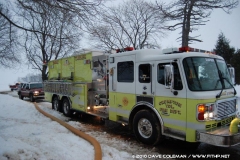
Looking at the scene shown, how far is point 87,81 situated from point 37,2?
375cm

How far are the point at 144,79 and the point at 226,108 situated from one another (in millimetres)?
2273

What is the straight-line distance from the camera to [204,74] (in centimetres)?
507

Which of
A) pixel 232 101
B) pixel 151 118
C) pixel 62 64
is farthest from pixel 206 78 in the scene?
pixel 62 64

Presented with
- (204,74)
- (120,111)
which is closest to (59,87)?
(120,111)

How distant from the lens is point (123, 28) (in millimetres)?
21578

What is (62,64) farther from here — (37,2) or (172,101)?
(172,101)

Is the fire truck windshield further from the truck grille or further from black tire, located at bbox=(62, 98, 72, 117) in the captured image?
black tire, located at bbox=(62, 98, 72, 117)

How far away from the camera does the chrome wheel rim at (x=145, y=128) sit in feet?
18.9

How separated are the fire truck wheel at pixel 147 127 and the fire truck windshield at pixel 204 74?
1463mm

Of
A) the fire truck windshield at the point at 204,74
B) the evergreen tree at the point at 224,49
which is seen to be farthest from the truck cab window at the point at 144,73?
the evergreen tree at the point at 224,49

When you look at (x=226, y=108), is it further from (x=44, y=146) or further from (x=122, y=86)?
(x=44, y=146)

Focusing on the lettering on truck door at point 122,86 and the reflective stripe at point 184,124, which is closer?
the reflective stripe at point 184,124

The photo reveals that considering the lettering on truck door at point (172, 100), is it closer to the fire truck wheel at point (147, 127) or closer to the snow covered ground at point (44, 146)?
the fire truck wheel at point (147, 127)

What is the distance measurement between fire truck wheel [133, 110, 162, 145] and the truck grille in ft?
5.21
